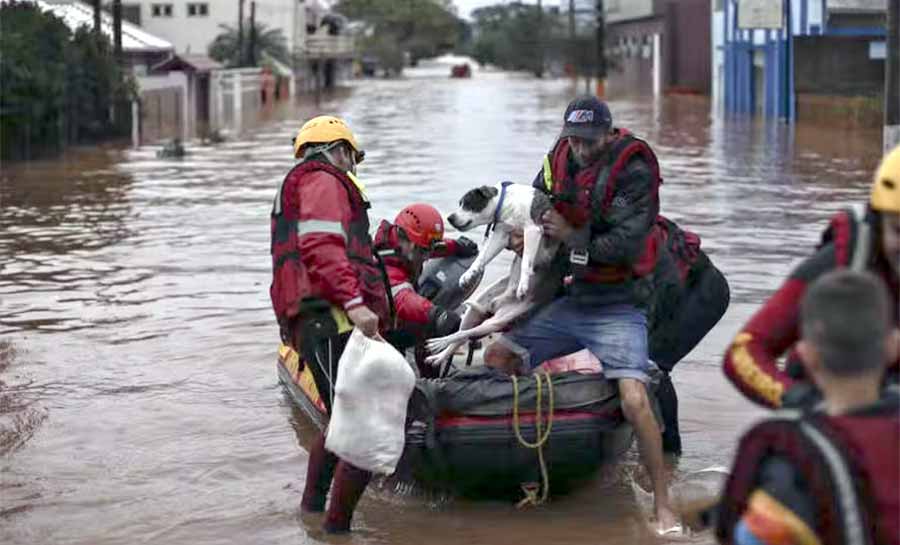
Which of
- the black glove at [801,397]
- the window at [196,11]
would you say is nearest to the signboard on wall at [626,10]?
the window at [196,11]

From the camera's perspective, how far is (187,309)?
12.9 m

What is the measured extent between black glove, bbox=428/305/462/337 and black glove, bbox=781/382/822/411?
404 centimetres

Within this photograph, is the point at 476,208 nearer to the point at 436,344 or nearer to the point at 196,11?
the point at 436,344

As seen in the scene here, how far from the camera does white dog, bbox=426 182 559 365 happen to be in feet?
23.5

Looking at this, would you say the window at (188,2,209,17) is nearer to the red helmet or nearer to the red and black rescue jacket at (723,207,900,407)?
the red helmet

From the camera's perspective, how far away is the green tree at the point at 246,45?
80.6m

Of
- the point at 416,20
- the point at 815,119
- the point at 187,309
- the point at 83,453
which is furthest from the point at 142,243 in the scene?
the point at 416,20

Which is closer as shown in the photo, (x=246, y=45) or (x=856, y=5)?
(x=856, y=5)

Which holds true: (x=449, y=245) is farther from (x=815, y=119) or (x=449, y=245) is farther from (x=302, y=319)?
(x=815, y=119)

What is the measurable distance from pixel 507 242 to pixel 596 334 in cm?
75

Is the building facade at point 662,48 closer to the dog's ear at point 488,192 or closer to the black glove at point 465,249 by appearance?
the black glove at point 465,249

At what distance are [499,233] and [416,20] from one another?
157 metres

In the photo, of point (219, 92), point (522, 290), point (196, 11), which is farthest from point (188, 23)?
point (522, 290)

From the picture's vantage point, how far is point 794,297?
4.06 m
